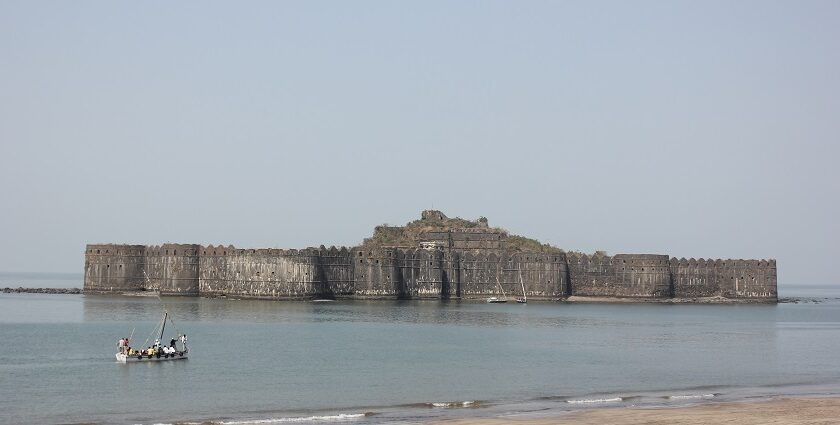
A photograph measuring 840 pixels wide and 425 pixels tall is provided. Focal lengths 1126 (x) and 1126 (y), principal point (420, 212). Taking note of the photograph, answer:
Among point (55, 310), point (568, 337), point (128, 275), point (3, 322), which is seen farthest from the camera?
point (128, 275)

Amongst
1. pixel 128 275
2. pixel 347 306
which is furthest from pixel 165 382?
pixel 128 275

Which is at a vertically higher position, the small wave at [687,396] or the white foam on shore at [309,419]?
the white foam on shore at [309,419]

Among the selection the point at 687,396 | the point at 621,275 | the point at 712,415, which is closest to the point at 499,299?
the point at 621,275

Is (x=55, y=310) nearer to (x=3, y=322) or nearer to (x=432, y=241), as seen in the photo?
(x=3, y=322)

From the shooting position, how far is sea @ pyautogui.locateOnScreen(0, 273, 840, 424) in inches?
1700

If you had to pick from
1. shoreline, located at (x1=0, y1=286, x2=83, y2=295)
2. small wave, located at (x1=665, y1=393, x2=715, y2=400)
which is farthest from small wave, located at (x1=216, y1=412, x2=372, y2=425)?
shoreline, located at (x1=0, y1=286, x2=83, y2=295)

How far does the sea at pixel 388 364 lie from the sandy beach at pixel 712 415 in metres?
1.54

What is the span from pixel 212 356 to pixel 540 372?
18.3 metres

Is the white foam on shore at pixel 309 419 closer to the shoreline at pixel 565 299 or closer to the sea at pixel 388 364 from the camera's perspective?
the sea at pixel 388 364

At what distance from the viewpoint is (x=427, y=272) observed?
394ft

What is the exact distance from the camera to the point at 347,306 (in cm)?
11056

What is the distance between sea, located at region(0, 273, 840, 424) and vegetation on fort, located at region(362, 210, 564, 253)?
1249 inches

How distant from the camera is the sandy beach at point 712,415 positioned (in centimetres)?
3781

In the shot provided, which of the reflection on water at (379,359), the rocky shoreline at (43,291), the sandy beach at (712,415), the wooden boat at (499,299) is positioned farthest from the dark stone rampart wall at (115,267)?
the sandy beach at (712,415)
